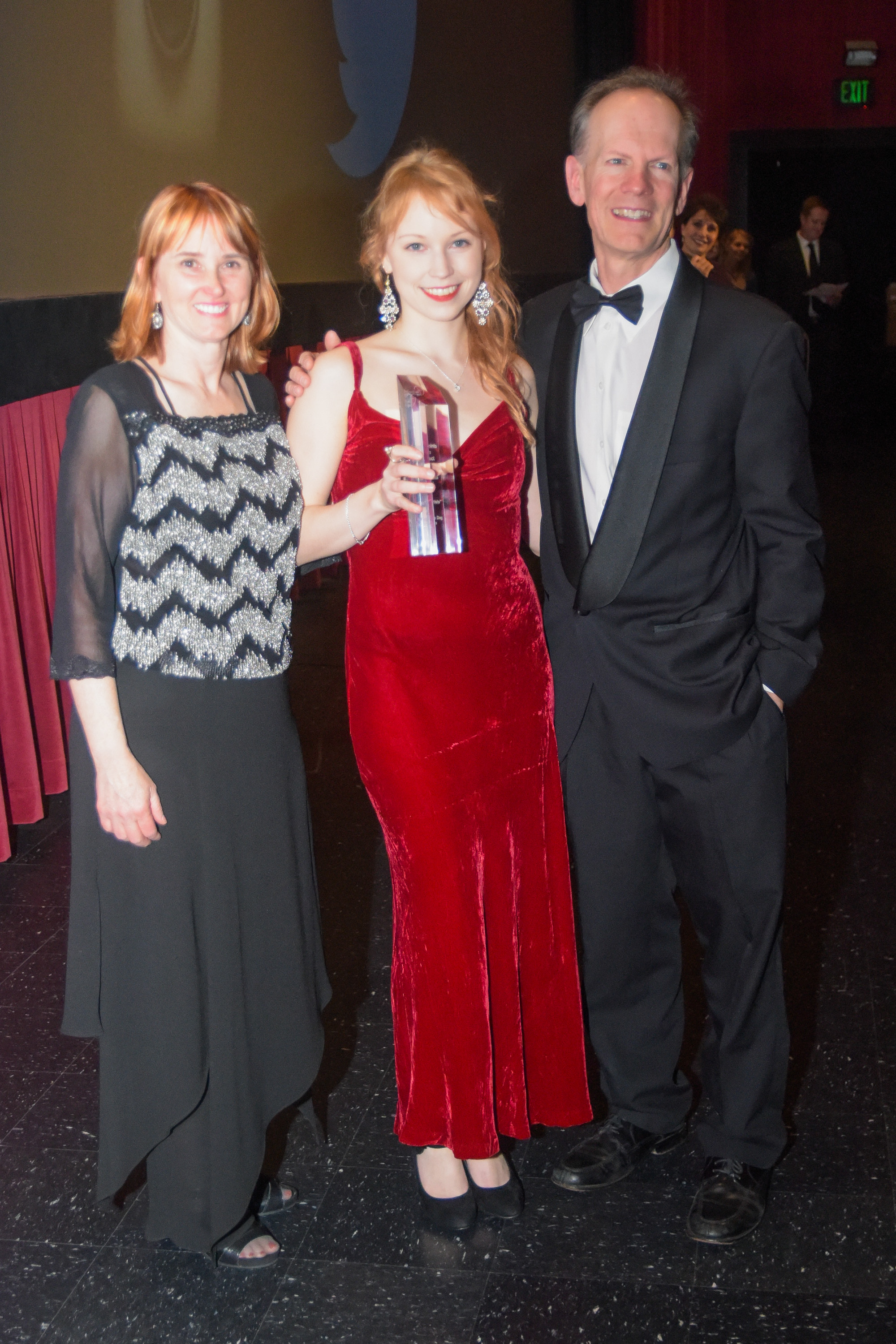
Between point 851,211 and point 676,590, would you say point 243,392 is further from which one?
point 851,211

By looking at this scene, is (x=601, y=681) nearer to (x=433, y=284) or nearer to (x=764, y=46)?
(x=433, y=284)

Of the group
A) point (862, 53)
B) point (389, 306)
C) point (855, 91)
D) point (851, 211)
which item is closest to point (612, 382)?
point (389, 306)

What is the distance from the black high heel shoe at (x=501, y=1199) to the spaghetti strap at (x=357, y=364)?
1.27 m

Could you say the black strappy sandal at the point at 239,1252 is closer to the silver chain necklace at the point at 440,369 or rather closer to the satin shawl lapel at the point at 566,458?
the satin shawl lapel at the point at 566,458

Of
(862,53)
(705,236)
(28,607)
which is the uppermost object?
(862,53)

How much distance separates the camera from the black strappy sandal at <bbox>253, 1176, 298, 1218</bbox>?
2203 millimetres

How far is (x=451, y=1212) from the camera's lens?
2150 mm

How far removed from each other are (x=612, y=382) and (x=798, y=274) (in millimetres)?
8679

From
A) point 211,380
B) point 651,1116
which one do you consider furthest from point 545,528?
point 651,1116

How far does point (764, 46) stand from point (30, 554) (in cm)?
858

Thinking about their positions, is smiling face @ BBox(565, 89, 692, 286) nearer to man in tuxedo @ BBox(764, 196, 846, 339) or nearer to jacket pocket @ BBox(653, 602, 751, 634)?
jacket pocket @ BBox(653, 602, 751, 634)

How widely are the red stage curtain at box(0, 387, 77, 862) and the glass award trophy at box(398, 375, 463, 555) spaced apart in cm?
218

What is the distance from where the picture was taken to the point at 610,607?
203 centimetres

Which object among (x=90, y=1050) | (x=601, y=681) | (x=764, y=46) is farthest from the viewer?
(x=764, y=46)
